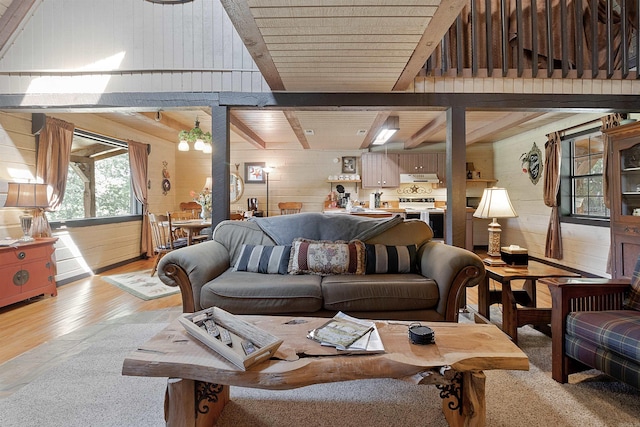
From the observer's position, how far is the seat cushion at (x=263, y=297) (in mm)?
2260

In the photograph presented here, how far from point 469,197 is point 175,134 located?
6284 mm

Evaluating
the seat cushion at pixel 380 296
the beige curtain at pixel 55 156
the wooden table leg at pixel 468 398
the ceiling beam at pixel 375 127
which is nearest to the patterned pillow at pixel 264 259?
the seat cushion at pixel 380 296

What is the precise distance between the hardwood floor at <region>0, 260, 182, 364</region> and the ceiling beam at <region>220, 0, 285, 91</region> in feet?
8.32

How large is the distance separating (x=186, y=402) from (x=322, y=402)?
759mm

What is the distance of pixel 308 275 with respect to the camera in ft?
8.43

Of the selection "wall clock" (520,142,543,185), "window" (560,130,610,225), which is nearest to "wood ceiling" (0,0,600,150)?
"window" (560,130,610,225)

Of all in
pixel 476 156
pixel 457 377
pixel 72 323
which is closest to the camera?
pixel 457 377

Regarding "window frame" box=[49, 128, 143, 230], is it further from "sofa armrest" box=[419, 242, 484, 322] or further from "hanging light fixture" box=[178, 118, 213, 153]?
"sofa armrest" box=[419, 242, 484, 322]

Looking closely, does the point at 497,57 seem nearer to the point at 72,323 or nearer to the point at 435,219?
the point at 435,219

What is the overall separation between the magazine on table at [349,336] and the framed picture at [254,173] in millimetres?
6122

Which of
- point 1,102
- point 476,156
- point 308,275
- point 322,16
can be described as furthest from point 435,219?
point 1,102

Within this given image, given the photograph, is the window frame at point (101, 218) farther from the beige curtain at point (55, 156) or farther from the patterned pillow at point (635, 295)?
the patterned pillow at point (635, 295)

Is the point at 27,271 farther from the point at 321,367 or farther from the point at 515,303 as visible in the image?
the point at 515,303

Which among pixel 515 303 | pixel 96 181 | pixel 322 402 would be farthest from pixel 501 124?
pixel 96 181
